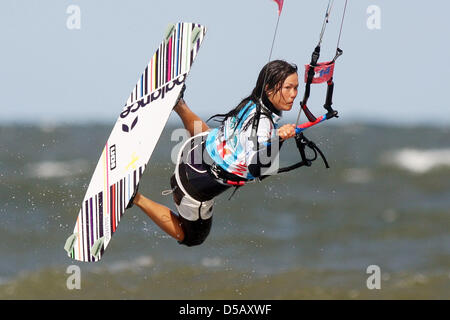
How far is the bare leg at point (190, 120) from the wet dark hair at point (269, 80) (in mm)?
433

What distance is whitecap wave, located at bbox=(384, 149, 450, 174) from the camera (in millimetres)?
24125

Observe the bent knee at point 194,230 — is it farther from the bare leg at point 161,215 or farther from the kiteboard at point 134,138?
the kiteboard at point 134,138

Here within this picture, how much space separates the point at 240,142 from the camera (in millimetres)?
6285

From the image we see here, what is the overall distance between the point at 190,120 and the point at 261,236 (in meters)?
9.92

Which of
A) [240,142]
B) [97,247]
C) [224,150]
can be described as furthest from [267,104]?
[97,247]

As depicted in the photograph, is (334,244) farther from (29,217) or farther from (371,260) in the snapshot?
(29,217)

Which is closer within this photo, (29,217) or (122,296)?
(122,296)

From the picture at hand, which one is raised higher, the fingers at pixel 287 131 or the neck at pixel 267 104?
the neck at pixel 267 104

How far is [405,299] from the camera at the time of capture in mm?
13305

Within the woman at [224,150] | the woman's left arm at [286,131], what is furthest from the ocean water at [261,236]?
the woman's left arm at [286,131]

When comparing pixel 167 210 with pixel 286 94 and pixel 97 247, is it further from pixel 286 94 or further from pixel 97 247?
pixel 286 94

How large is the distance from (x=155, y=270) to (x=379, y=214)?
7.11m

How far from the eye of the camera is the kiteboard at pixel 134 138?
6.66 m
